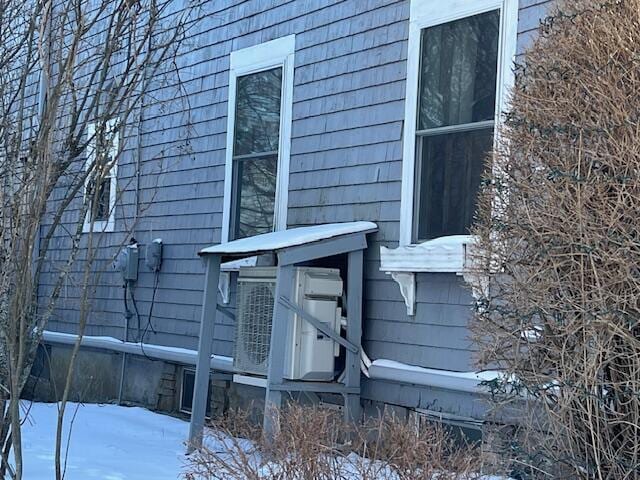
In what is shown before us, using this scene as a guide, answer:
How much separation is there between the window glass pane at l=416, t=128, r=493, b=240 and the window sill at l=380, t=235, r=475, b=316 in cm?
16

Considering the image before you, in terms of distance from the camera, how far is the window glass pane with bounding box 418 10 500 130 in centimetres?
704

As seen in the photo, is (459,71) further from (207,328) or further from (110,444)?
(110,444)

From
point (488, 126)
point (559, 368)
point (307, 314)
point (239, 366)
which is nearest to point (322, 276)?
point (307, 314)

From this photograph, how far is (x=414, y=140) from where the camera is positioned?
7.58 metres

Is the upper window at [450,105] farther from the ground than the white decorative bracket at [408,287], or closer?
farther from the ground

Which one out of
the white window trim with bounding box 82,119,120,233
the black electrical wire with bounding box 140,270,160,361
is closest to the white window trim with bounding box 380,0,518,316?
the white window trim with bounding box 82,119,120,233

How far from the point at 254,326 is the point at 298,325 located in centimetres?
57

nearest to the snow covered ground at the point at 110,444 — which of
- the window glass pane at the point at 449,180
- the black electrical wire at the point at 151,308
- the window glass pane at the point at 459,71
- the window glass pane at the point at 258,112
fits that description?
the black electrical wire at the point at 151,308

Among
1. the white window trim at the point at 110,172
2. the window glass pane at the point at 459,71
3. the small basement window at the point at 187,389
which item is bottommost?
the small basement window at the point at 187,389

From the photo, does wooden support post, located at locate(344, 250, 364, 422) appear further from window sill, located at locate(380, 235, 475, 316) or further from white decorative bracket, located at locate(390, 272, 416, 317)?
white decorative bracket, located at locate(390, 272, 416, 317)

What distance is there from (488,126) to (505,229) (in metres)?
2.66

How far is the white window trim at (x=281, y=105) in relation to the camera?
9.07m

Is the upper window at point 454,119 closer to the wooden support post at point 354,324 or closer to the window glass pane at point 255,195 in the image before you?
the wooden support post at point 354,324

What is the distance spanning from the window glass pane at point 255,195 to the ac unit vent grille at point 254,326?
3.95 ft
